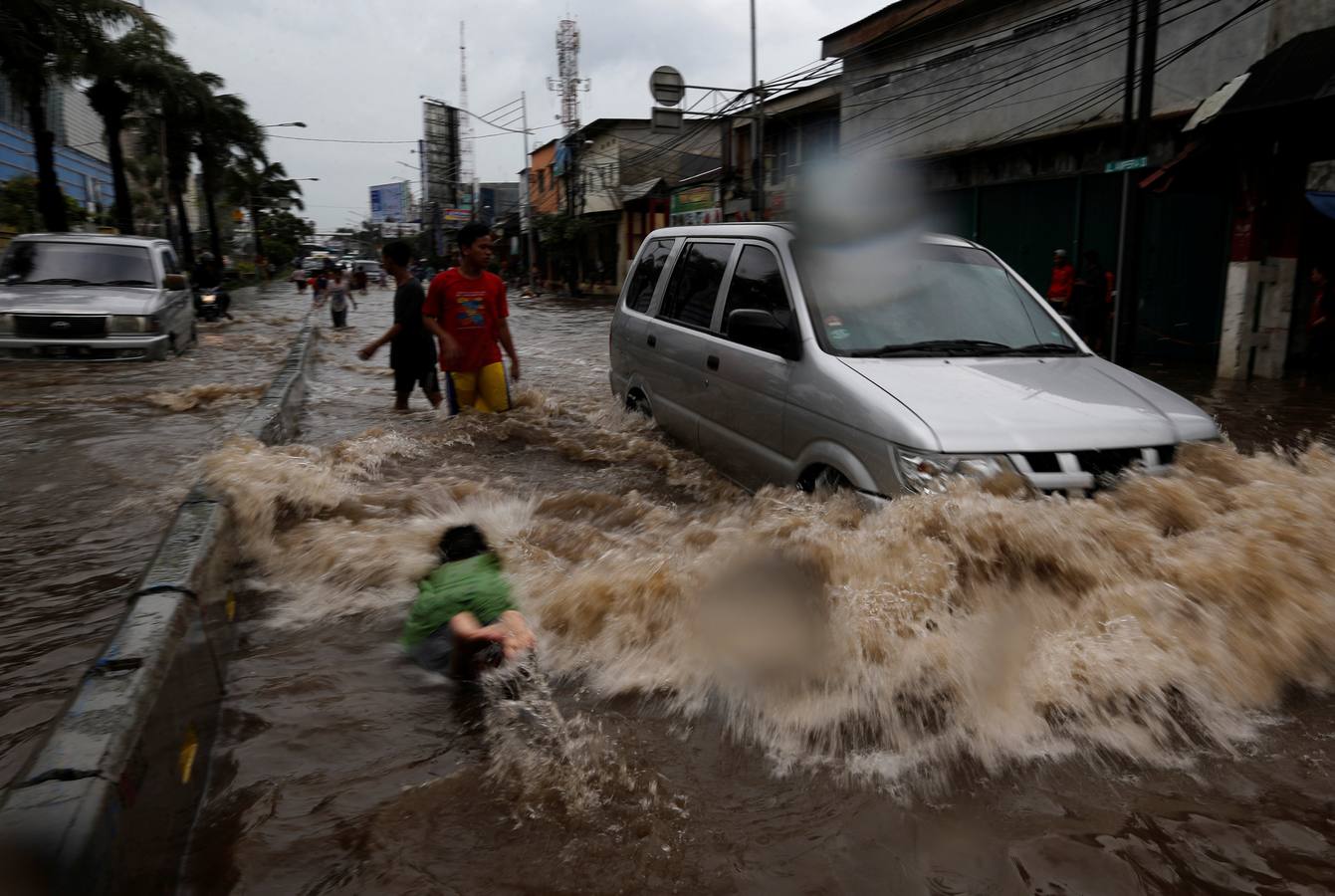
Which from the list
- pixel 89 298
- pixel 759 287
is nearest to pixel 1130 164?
pixel 759 287

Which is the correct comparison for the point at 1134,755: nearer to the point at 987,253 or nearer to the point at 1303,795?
the point at 1303,795

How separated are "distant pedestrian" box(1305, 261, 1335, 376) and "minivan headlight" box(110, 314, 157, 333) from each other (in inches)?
588

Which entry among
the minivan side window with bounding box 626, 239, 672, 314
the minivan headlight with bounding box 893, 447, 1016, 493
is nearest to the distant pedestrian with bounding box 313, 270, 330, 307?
the minivan side window with bounding box 626, 239, 672, 314

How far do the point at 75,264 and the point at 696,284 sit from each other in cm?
1008

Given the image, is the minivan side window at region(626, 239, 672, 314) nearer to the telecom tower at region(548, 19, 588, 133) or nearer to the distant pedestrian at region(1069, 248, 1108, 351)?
the distant pedestrian at region(1069, 248, 1108, 351)

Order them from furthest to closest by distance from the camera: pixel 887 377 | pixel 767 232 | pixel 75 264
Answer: pixel 75 264 < pixel 767 232 < pixel 887 377

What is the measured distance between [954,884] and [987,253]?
3.89m

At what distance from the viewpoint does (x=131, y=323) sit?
11.7 m

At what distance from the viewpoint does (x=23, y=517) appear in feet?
18.2

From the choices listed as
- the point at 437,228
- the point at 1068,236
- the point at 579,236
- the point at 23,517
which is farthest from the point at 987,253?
the point at 437,228

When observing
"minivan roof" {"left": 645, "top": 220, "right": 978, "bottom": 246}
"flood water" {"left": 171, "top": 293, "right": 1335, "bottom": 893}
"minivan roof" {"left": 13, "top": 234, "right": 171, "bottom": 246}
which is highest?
"minivan roof" {"left": 13, "top": 234, "right": 171, "bottom": 246}

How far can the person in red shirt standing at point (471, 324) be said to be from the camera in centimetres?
710

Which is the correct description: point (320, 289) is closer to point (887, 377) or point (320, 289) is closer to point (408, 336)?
point (408, 336)

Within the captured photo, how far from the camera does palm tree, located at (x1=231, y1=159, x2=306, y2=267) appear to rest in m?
49.9
